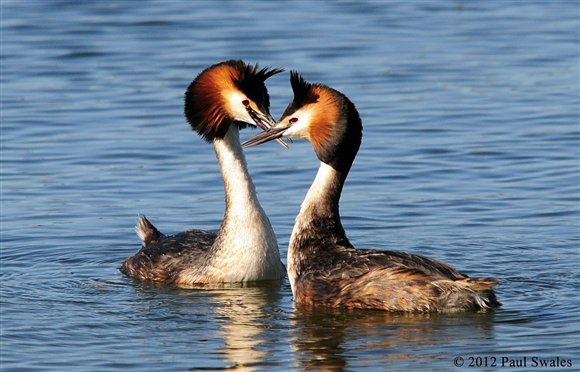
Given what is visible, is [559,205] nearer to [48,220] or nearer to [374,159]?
[374,159]

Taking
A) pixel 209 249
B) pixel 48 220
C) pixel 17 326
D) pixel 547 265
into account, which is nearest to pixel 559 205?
pixel 547 265

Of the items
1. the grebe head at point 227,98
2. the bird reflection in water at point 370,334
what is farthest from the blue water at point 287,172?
the grebe head at point 227,98

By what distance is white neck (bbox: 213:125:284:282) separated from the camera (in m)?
11.3

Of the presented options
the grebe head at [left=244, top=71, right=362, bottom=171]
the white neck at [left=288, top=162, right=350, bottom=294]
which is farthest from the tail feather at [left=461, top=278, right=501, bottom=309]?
the grebe head at [left=244, top=71, right=362, bottom=171]

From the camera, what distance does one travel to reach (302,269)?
1036 cm

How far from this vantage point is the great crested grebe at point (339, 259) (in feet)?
32.0

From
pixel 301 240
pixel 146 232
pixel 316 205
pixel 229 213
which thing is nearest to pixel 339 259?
pixel 301 240

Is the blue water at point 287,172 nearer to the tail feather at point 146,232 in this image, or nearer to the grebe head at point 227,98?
the tail feather at point 146,232

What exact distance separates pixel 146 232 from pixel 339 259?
8.10 ft

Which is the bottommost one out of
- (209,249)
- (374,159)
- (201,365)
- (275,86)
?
(201,365)

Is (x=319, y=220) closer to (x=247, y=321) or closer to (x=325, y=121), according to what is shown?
(x=325, y=121)

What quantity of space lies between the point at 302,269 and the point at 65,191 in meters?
4.37

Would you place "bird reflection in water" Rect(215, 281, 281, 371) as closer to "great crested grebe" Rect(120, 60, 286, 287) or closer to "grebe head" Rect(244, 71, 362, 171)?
"great crested grebe" Rect(120, 60, 286, 287)

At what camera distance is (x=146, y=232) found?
12172 millimetres
